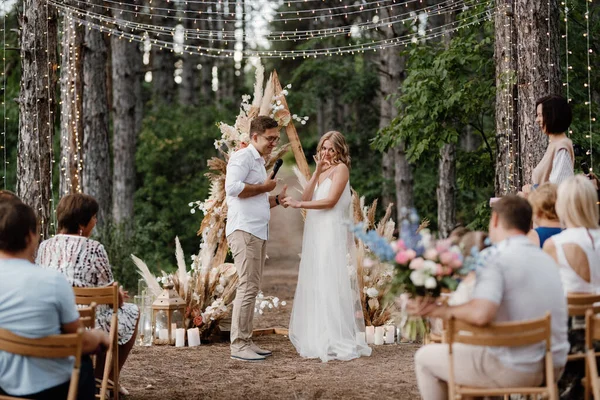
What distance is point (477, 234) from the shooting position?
4.72 m

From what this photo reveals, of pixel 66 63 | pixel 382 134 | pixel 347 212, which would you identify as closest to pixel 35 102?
pixel 66 63

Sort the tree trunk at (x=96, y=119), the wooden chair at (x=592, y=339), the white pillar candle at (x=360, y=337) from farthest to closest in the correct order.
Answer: the tree trunk at (x=96, y=119) → the white pillar candle at (x=360, y=337) → the wooden chair at (x=592, y=339)

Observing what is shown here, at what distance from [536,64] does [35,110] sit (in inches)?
226

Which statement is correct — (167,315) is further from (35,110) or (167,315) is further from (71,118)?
(71,118)

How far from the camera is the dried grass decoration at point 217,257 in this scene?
9.20 m

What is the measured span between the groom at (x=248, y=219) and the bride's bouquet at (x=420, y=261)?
3.57 metres

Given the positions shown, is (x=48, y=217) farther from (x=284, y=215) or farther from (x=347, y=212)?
(x=284, y=215)

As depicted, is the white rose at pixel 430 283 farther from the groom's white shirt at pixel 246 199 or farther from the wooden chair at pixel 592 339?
the groom's white shirt at pixel 246 199

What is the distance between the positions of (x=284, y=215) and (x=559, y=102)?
24301mm

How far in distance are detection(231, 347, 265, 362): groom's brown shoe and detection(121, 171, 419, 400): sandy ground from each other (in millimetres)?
103

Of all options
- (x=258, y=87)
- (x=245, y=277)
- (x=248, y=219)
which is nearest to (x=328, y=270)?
(x=245, y=277)

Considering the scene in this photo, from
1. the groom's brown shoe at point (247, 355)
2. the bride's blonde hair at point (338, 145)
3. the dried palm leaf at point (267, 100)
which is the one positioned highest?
the dried palm leaf at point (267, 100)

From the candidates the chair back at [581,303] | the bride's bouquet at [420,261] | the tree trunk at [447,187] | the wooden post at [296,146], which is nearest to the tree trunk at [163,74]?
the tree trunk at [447,187]

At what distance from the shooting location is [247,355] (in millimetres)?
7984
